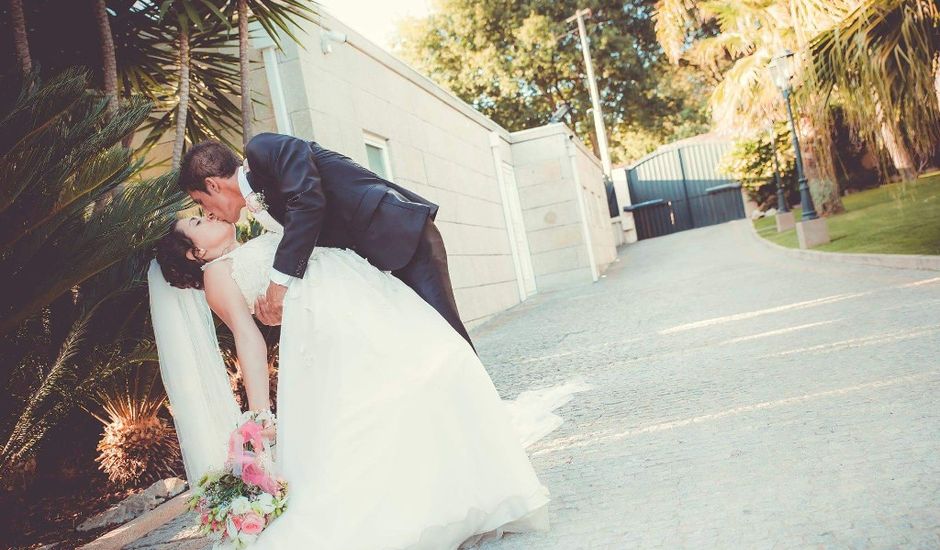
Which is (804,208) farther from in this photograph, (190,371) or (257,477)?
(257,477)

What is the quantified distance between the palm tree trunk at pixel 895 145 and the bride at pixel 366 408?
5.55 metres

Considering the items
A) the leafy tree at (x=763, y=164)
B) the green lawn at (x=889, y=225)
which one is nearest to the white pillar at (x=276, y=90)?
the green lawn at (x=889, y=225)

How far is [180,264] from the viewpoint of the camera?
125 inches

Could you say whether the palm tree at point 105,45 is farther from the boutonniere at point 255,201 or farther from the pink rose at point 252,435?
the pink rose at point 252,435

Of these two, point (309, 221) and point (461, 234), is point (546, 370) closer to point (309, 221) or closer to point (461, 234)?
point (309, 221)

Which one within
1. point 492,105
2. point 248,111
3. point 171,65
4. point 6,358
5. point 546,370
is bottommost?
point 546,370

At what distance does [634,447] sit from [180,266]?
221 cm

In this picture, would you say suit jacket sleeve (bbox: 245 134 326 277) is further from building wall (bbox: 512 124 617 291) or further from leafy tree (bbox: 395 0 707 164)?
leafy tree (bbox: 395 0 707 164)

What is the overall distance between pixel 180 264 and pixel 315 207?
2.45 ft

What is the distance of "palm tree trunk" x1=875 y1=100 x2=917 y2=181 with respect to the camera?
22.4 ft

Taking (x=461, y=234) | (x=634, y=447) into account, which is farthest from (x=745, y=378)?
(x=461, y=234)

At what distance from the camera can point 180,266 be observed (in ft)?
10.4

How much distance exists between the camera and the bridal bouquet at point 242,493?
8.48 feet

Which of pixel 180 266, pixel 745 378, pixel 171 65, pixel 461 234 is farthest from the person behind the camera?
pixel 461 234
